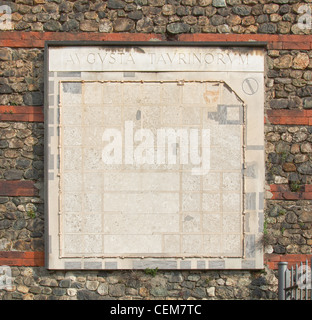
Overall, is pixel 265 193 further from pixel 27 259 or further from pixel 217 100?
pixel 27 259

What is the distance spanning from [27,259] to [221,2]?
5.27 meters

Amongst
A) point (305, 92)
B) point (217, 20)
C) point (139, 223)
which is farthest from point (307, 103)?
point (139, 223)

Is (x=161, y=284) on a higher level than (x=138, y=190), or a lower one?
lower

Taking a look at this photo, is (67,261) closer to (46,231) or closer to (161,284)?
(46,231)

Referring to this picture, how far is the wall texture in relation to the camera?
242 inches

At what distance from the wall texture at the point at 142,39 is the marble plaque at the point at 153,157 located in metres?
0.24

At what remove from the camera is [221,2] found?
6.18 m

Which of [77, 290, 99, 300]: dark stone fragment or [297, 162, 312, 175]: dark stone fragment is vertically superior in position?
[297, 162, 312, 175]: dark stone fragment

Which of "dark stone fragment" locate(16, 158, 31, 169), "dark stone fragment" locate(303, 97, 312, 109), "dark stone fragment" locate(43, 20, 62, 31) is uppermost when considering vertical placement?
"dark stone fragment" locate(43, 20, 62, 31)

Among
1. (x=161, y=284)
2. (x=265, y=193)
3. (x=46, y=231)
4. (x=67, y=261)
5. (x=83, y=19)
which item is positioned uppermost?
(x=83, y=19)

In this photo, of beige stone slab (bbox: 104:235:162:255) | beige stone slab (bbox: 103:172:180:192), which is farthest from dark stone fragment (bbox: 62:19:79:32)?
beige stone slab (bbox: 104:235:162:255)

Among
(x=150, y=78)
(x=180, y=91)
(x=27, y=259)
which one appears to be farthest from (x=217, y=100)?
(x=27, y=259)

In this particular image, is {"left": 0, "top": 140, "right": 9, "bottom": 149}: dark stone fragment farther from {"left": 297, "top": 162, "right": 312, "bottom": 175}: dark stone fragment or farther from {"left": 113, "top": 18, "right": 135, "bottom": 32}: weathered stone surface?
{"left": 297, "top": 162, "right": 312, "bottom": 175}: dark stone fragment

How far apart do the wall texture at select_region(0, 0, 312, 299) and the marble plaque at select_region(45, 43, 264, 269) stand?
0.24 metres
